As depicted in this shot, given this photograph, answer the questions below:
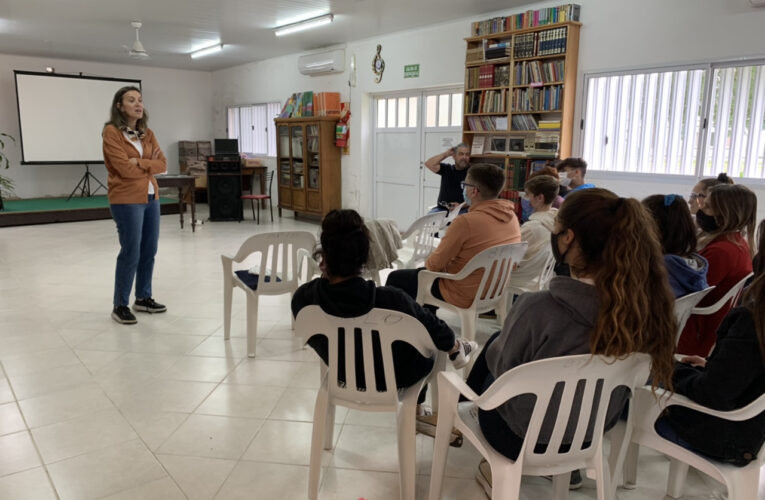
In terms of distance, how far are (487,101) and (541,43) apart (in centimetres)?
82

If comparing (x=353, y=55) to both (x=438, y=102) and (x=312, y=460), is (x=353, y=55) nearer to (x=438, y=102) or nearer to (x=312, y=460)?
(x=438, y=102)

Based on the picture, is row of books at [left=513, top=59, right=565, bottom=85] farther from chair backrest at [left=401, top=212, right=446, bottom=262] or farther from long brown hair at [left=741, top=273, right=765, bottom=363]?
long brown hair at [left=741, top=273, right=765, bottom=363]

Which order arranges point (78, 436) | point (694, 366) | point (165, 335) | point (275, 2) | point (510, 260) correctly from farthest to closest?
1. point (275, 2)
2. point (165, 335)
3. point (510, 260)
4. point (78, 436)
5. point (694, 366)

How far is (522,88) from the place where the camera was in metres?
5.50

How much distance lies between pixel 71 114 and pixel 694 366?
439 inches

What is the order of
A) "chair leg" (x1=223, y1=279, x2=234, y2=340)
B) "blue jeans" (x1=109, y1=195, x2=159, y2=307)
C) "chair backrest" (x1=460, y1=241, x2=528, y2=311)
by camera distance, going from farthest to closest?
"blue jeans" (x1=109, y1=195, x2=159, y2=307)
"chair leg" (x1=223, y1=279, x2=234, y2=340)
"chair backrest" (x1=460, y1=241, x2=528, y2=311)

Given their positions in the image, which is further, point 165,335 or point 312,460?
point 165,335

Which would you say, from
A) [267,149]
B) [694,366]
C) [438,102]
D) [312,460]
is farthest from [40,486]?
[267,149]

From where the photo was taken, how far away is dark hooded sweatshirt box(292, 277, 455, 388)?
1727 millimetres

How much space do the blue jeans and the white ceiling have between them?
Result: 3283 mm

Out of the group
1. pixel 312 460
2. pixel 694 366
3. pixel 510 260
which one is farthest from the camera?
pixel 510 260

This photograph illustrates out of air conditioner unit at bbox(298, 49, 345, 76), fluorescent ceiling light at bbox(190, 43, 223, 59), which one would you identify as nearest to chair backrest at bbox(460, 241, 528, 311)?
air conditioner unit at bbox(298, 49, 345, 76)

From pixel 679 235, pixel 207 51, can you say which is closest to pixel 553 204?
pixel 679 235

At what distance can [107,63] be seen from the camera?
10.7m
